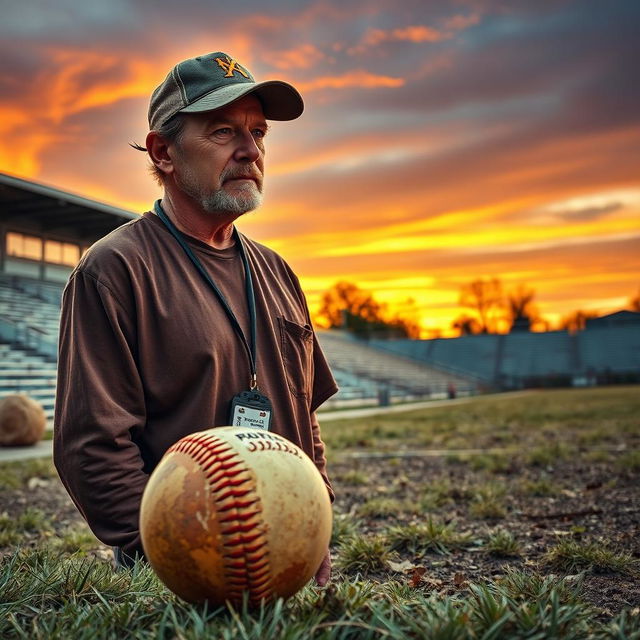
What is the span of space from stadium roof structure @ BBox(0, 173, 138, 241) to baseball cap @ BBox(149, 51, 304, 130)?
68.4 feet

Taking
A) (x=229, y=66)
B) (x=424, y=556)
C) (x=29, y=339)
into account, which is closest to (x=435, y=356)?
(x=29, y=339)

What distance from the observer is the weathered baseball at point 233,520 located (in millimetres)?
1975

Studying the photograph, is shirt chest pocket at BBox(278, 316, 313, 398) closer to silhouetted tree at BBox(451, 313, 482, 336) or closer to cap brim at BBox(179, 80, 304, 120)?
cap brim at BBox(179, 80, 304, 120)

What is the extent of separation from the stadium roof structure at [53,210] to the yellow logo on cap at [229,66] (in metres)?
20.8

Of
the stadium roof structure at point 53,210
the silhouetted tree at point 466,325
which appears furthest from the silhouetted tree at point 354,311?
the stadium roof structure at point 53,210

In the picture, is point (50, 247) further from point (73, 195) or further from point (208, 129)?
point (208, 129)

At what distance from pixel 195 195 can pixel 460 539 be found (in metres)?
3.13

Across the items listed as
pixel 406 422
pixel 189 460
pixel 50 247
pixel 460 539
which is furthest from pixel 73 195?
pixel 189 460

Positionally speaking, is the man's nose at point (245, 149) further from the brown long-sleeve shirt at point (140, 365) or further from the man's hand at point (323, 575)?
the man's hand at point (323, 575)

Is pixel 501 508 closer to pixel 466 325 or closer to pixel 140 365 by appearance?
pixel 140 365

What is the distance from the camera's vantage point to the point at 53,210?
27.2 meters

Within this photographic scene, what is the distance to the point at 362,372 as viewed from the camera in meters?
38.2

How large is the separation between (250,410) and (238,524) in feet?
2.84

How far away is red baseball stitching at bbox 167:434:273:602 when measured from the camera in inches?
77.2
